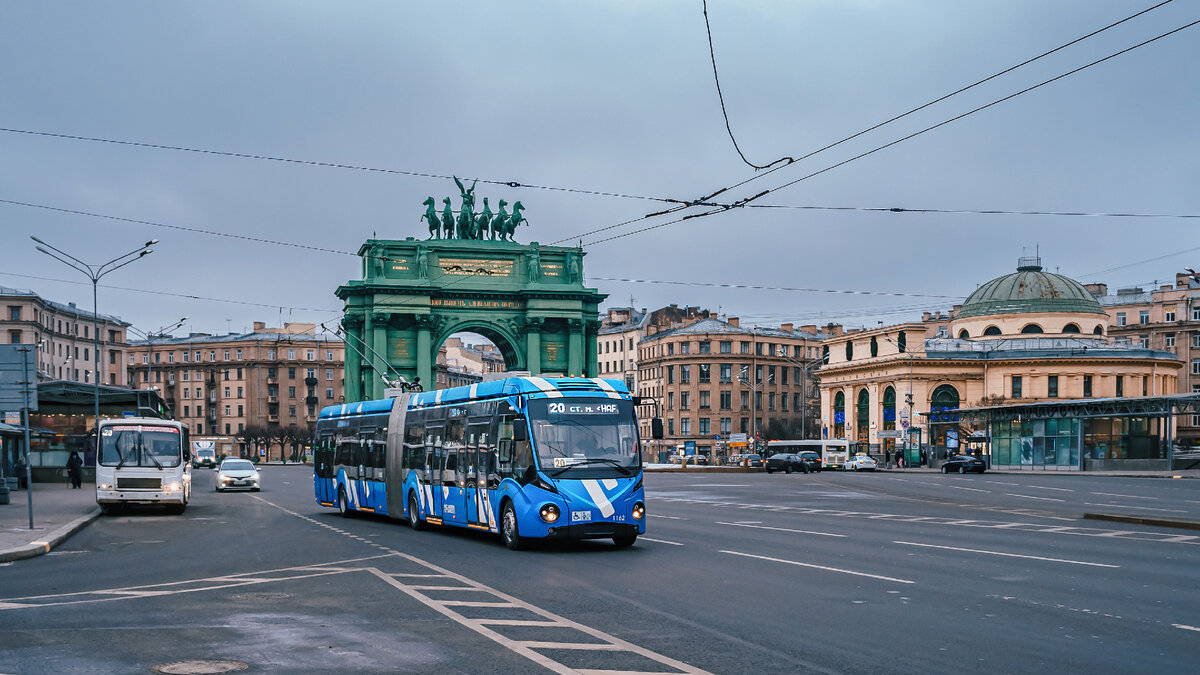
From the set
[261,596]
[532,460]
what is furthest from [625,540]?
[261,596]

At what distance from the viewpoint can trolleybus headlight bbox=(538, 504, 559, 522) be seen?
19.3 m

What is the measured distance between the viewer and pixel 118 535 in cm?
2502

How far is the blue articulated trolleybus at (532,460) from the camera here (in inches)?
765

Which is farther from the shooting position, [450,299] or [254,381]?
[254,381]

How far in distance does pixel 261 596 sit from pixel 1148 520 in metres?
18.8

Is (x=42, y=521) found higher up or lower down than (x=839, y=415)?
higher up

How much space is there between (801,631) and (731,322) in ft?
432

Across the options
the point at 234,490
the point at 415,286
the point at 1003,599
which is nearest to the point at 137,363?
the point at 415,286

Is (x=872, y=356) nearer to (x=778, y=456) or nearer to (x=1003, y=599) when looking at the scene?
(x=778, y=456)

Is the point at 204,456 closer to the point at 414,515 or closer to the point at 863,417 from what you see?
the point at 863,417

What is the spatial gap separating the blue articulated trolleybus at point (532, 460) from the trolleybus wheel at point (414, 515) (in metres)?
0.03

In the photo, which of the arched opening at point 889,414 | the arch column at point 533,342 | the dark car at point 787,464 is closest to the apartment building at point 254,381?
the arched opening at point 889,414

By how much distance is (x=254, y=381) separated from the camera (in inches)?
5807

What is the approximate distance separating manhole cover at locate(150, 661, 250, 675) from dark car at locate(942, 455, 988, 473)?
6696 cm
